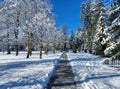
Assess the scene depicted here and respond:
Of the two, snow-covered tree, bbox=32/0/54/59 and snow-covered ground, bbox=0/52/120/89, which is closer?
snow-covered ground, bbox=0/52/120/89

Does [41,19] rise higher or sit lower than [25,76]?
higher

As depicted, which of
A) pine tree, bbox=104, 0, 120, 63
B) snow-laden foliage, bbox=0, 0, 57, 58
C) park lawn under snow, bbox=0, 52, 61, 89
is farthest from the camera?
snow-laden foliage, bbox=0, 0, 57, 58

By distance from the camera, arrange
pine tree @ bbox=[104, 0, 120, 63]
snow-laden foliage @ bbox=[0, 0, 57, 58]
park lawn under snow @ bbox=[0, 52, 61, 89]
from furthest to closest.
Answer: snow-laden foliage @ bbox=[0, 0, 57, 58]
pine tree @ bbox=[104, 0, 120, 63]
park lawn under snow @ bbox=[0, 52, 61, 89]

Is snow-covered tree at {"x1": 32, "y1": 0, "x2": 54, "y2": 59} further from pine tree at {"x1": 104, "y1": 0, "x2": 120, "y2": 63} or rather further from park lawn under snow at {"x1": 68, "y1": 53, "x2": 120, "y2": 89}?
pine tree at {"x1": 104, "y1": 0, "x2": 120, "y2": 63}

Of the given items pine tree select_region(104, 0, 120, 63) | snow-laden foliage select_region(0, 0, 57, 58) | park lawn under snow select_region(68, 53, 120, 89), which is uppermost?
snow-laden foliage select_region(0, 0, 57, 58)

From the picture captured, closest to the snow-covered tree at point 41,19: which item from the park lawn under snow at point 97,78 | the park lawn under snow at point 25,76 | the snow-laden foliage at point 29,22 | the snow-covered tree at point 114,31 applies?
the snow-laden foliage at point 29,22

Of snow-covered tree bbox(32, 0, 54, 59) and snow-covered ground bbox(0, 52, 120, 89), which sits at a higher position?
snow-covered tree bbox(32, 0, 54, 59)

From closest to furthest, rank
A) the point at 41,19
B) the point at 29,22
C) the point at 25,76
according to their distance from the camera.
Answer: the point at 25,76
the point at 29,22
the point at 41,19

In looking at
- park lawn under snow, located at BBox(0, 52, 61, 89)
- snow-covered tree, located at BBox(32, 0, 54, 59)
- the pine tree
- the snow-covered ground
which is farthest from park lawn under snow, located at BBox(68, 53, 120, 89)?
snow-covered tree, located at BBox(32, 0, 54, 59)

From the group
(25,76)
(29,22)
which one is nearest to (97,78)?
(25,76)

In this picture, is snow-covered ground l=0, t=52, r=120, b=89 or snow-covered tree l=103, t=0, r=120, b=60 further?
snow-covered tree l=103, t=0, r=120, b=60

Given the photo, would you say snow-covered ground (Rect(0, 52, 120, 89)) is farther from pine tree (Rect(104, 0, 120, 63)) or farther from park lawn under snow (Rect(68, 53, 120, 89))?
pine tree (Rect(104, 0, 120, 63))

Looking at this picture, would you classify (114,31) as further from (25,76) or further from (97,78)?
(25,76)

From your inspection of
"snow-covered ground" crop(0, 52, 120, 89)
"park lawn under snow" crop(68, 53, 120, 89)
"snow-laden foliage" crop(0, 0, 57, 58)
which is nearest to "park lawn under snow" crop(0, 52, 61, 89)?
"snow-covered ground" crop(0, 52, 120, 89)
